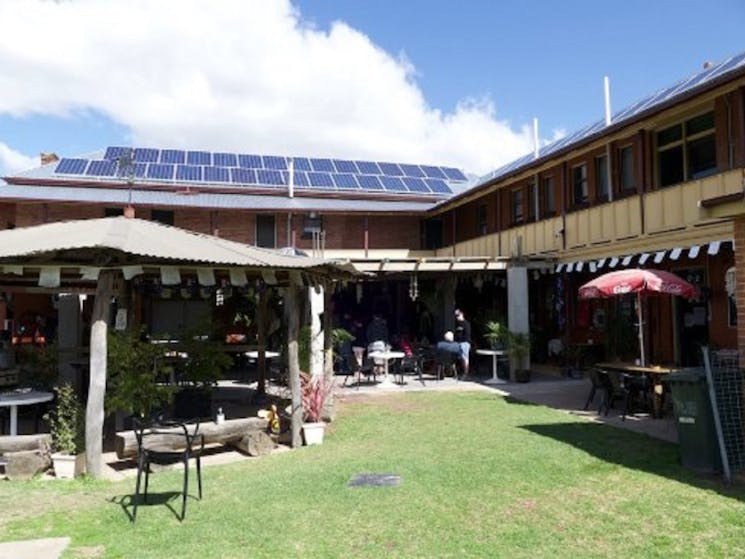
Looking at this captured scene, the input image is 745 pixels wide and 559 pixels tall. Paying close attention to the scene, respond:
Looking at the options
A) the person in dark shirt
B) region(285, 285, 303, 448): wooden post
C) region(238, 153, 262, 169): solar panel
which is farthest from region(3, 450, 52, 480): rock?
region(238, 153, 262, 169): solar panel

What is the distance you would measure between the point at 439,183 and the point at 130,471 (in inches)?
944

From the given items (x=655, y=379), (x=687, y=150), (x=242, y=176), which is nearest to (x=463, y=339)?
(x=687, y=150)

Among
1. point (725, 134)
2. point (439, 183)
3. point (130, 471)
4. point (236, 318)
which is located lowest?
point (130, 471)

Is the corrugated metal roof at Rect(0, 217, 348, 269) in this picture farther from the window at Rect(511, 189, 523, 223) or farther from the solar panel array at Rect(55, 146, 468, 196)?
the solar panel array at Rect(55, 146, 468, 196)

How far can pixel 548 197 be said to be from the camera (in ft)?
64.6

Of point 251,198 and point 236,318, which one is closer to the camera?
point 236,318

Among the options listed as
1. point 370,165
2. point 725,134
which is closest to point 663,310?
point 725,134

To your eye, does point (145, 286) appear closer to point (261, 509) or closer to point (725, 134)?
point (261, 509)

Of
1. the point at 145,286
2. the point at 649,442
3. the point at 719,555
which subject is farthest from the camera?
the point at 145,286

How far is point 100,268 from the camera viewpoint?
824 cm

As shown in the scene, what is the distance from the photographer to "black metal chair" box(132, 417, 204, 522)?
625 cm

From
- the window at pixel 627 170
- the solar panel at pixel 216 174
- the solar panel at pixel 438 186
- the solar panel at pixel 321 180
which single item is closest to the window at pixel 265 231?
the solar panel at pixel 216 174

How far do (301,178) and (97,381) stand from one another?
21695 mm

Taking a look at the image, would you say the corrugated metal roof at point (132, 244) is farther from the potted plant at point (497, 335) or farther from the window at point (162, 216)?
the window at point (162, 216)
